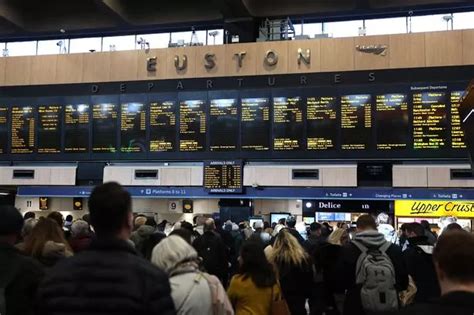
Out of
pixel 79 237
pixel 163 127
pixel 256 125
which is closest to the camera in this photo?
pixel 79 237

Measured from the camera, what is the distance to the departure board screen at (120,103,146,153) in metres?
13.1

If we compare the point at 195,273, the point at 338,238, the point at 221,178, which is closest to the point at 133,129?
the point at 221,178

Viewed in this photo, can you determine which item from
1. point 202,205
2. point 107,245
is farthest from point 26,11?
point 107,245

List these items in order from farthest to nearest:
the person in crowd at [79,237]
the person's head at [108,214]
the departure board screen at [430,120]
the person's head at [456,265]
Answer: the departure board screen at [430,120]
the person in crowd at [79,237]
the person's head at [108,214]
the person's head at [456,265]

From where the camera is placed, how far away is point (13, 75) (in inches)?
586

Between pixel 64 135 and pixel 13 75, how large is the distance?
8.78ft

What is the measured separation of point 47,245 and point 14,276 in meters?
0.61

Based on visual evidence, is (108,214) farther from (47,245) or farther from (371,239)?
(371,239)

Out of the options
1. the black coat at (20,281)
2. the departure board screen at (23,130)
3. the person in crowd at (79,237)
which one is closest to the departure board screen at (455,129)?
the person in crowd at (79,237)

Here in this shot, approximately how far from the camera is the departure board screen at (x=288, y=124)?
39.9 feet

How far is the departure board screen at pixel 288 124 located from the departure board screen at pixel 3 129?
22.3 feet

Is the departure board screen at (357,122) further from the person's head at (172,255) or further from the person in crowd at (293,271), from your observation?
the person's head at (172,255)

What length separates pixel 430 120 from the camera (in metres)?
11.5

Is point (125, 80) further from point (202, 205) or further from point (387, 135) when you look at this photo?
point (387, 135)
